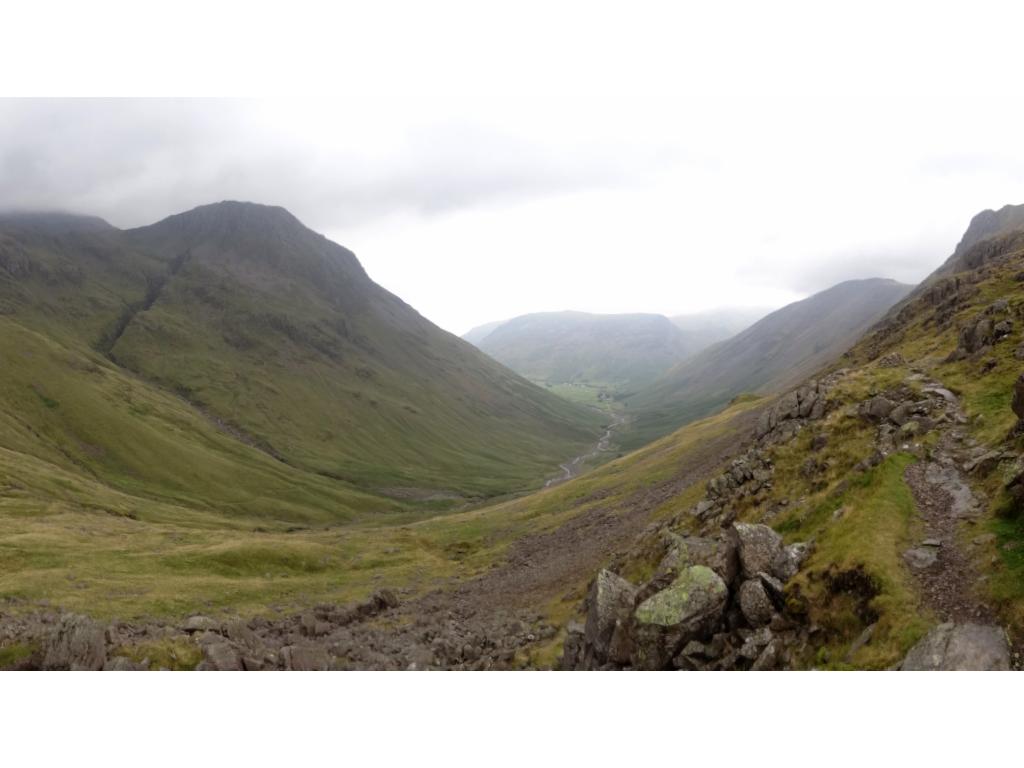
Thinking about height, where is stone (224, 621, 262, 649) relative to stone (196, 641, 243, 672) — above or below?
below

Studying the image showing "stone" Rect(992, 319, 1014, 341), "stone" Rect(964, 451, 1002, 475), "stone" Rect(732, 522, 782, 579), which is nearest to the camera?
"stone" Rect(732, 522, 782, 579)

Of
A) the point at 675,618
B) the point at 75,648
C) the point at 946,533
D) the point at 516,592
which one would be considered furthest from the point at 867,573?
the point at 516,592

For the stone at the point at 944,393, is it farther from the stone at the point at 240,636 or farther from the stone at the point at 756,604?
the stone at the point at 240,636

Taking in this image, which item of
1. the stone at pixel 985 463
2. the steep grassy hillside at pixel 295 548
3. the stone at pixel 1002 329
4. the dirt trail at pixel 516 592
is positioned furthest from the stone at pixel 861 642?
the stone at pixel 1002 329

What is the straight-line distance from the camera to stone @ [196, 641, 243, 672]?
31141 millimetres

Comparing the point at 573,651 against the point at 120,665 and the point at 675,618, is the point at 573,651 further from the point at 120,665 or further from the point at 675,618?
the point at 120,665

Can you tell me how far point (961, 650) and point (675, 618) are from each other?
10.2 m

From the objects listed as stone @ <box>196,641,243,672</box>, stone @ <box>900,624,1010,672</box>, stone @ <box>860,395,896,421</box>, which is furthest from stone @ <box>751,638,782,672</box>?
stone @ <box>196,641,243,672</box>

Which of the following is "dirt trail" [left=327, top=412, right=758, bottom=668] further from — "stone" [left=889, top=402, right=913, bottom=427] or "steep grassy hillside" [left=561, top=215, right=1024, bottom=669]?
"stone" [left=889, top=402, right=913, bottom=427]

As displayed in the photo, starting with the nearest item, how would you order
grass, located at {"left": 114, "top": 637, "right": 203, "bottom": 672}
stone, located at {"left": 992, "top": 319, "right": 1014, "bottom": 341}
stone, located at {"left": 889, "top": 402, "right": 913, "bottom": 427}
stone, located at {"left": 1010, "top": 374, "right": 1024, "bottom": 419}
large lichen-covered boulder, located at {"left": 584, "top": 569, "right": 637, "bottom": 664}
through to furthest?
stone, located at {"left": 1010, "top": 374, "right": 1024, "bottom": 419} → large lichen-covered boulder, located at {"left": 584, "top": 569, "right": 637, "bottom": 664} → grass, located at {"left": 114, "top": 637, "right": 203, "bottom": 672} → stone, located at {"left": 889, "top": 402, "right": 913, "bottom": 427} → stone, located at {"left": 992, "top": 319, "right": 1014, "bottom": 341}

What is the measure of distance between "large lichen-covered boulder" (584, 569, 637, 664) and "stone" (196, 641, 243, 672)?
20.4 m

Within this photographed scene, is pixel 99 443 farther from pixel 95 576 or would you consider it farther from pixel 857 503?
A: pixel 857 503

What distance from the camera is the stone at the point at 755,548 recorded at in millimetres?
25672

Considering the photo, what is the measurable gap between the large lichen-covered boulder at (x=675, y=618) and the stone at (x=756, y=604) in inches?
33.9
